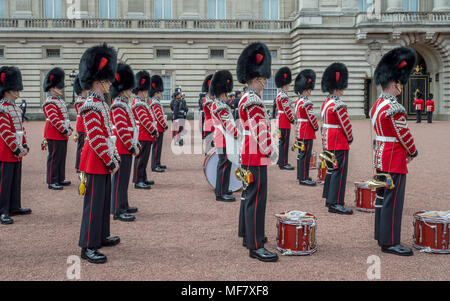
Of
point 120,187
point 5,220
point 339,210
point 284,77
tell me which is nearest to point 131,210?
point 120,187

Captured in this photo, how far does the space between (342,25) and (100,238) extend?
2394 cm

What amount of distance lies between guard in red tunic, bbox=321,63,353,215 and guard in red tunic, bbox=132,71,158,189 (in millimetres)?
2870

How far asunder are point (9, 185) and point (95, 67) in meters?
2.39

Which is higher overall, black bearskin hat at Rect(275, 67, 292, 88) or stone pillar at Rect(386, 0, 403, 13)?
stone pillar at Rect(386, 0, 403, 13)

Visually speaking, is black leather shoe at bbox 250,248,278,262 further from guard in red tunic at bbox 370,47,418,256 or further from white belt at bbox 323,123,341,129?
white belt at bbox 323,123,341,129

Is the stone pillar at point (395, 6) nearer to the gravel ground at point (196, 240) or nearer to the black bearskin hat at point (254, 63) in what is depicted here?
the gravel ground at point (196, 240)

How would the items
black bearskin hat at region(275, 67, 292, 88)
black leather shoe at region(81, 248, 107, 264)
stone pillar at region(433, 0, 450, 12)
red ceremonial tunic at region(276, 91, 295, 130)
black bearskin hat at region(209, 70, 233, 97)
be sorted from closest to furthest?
black leather shoe at region(81, 248, 107, 264) < black bearskin hat at region(209, 70, 233, 97) < red ceremonial tunic at region(276, 91, 295, 130) < black bearskin hat at region(275, 67, 292, 88) < stone pillar at region(433, 0, 450, 12)

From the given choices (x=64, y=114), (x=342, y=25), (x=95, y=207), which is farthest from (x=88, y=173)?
(x=342, y=25)

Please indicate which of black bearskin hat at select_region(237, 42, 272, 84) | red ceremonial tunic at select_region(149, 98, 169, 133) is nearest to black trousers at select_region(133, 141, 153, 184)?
red ceremonial tunic at select_region(149, 98, 169, 133)

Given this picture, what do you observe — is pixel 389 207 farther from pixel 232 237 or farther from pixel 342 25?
pixel 342 25

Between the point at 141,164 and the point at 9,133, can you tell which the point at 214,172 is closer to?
the point at 141,164

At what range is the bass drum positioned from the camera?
7.17 m

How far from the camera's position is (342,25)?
84.1 feet

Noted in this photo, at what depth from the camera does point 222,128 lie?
23.4 feet
